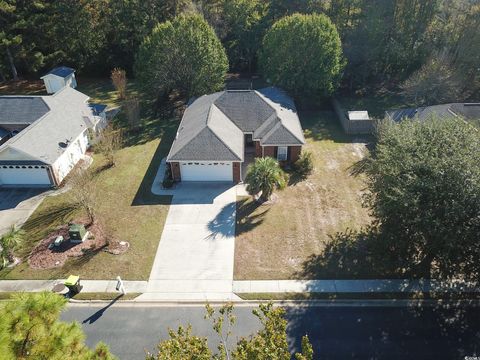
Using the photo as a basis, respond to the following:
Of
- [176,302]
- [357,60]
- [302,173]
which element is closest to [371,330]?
[176,302]

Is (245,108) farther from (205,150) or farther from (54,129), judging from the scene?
(54,129)

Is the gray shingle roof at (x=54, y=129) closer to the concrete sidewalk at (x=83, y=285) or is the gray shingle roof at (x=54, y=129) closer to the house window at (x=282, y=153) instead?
the concrete sidewalk at (x=83, y=285)

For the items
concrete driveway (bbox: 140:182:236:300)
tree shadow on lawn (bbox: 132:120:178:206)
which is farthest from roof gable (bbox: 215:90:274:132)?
concrete driveway (bbox: 140:182:236:300)

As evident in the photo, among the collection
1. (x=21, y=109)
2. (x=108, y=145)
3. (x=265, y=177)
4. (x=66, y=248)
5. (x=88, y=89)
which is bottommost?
(x=66, y=248)

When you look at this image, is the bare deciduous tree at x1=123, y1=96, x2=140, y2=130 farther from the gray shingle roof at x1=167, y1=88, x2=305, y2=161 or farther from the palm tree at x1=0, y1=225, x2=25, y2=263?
the palm tree at x1=0, y1=225, x2=25, y2=263

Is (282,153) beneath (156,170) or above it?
above

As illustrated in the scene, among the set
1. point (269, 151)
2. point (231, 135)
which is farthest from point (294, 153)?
point (231, 135)

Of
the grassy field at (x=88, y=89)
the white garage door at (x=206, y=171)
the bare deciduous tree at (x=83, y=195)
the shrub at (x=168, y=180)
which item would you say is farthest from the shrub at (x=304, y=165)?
the grassy field at (x=88, y=89)

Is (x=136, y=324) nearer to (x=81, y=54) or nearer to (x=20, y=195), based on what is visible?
(x=20, y=195)
